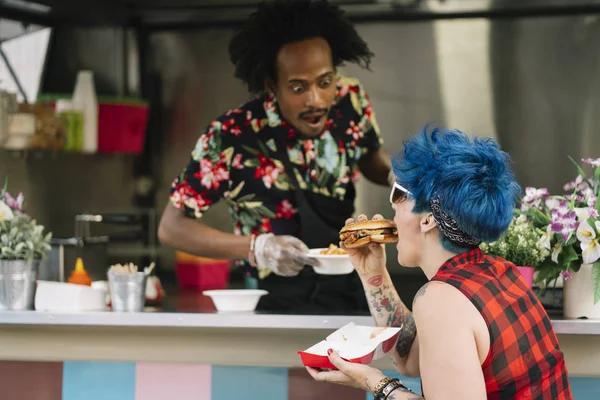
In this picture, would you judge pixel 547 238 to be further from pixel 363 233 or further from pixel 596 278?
pixel 363 233

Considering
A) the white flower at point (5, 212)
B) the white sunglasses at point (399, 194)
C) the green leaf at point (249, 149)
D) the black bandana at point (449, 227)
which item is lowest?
the black bandana at point (449, 227)

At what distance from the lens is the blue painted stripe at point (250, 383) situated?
307cm

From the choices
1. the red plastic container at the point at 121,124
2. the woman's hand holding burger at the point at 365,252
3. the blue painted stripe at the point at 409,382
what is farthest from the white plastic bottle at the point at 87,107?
the woman's hand holding burger at the point at 365,252

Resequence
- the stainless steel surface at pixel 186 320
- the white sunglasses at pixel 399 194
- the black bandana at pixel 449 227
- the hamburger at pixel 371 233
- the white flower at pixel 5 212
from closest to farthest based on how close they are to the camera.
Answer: the black bandana at pixel 449 227 < the white sunglasses at pixel 399 194 < the hamburger at pixel 371 233 < the stainless steel surface at pixel 186 320 < the white flower at pixel 5 212

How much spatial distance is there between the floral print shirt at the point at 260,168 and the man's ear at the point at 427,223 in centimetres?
175

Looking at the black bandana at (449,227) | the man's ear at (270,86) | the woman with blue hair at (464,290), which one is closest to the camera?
the woman with blue hair at (464,290)

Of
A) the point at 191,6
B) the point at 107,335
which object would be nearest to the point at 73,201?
the point at 191,6

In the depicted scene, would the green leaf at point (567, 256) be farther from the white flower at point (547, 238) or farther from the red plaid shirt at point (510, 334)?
the red plaid shirt at point (510, 334)

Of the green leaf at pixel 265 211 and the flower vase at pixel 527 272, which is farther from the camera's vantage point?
the green leaf at pixel 265 211

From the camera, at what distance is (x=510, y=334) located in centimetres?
194

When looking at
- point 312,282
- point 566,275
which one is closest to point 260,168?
point 312,282

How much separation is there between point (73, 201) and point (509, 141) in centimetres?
260

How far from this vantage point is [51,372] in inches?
128

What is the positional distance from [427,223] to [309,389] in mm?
1195
